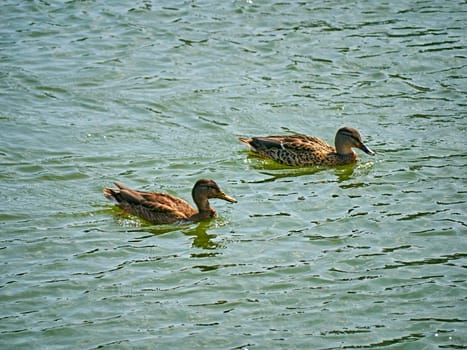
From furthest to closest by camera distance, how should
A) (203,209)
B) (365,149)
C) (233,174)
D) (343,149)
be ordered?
(343,149)
(365,149)
(233,174)
(203,209)

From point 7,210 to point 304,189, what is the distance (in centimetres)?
369

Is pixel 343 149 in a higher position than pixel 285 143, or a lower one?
lower

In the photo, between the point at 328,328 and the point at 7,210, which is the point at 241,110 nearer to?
the point at 7,210

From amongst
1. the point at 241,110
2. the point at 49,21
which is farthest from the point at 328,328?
the point at 49,21

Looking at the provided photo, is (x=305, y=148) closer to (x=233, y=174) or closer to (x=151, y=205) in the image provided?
(x=233, y=174)

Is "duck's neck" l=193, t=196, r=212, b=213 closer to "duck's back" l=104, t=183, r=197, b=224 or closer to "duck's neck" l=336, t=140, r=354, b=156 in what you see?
"duck's back" l=104, t=183, r=197, b=224

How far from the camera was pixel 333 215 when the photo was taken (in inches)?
508

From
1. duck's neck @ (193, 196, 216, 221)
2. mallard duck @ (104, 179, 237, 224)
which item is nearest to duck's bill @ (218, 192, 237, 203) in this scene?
mallard duck @ (104, 179, 237, 224)

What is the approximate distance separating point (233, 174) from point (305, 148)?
1.07m

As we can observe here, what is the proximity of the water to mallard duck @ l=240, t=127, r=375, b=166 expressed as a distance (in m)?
0.17

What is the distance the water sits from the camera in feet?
33.9

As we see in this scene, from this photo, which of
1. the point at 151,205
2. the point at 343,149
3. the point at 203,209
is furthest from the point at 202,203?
the point at 343,149

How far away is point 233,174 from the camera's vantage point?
14234 millimetres

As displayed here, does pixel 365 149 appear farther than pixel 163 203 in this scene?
Yes
